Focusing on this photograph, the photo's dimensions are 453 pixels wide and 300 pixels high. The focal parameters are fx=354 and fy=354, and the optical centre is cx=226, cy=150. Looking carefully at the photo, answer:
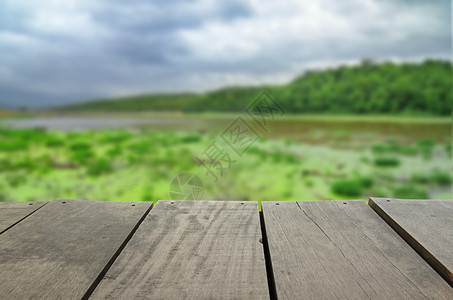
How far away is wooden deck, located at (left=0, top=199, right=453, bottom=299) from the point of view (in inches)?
16.9

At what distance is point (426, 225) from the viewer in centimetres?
63

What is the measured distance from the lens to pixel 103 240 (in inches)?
22.2

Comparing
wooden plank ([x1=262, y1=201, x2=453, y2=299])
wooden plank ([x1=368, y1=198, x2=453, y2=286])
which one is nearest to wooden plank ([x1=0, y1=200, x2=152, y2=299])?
wooden plank ([x1=262, y1=201, x2=453, y2=299])

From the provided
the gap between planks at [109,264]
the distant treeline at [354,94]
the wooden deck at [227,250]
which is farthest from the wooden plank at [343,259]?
the distant treeline at [354,94]

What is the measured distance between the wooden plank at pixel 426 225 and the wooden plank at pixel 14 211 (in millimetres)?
692

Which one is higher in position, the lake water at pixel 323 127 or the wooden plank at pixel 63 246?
the wooden plank at pixel 63 246

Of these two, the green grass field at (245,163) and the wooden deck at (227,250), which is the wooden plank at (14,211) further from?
the green grass field at (245,163)

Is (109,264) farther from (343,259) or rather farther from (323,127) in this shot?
(323,127)

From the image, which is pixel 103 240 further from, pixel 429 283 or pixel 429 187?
pixel 429 187

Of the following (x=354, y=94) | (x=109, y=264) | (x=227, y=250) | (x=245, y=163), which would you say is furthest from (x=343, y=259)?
(x=354, y=94)

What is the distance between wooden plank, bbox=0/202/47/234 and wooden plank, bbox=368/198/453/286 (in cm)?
69

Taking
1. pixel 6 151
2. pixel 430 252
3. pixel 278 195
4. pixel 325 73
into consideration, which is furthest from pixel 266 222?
pixel 325 73

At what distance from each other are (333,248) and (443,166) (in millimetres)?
5779

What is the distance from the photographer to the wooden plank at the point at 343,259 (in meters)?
0.43
